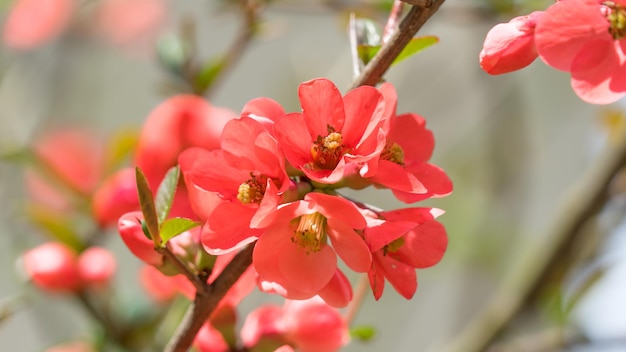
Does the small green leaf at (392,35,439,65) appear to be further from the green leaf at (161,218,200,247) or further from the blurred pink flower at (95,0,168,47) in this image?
the blurred pink flower at (95,0,168,47)

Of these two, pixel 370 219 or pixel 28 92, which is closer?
pixel 370 219

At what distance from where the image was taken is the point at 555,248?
1.28 metres

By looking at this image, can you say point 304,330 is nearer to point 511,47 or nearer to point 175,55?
point 511,47

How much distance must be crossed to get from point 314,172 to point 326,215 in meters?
0.03

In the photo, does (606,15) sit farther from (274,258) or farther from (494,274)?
(494,274)

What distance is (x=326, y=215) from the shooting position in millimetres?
437

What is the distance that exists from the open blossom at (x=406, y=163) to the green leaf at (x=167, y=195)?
0.12 m

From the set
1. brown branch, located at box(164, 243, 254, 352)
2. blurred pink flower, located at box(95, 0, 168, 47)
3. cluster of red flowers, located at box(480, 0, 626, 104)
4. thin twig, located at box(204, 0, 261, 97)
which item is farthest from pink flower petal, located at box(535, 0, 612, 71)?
blurred pink flower, located at box(95, 0, 168, 47)

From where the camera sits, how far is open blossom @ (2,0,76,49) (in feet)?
6.20

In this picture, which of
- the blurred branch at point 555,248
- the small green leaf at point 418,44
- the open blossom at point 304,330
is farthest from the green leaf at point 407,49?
the blurred branch at point 555,248

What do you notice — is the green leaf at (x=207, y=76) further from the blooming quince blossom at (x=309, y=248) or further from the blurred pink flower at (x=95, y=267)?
the blooming quince blossom at (x=309, y=248)

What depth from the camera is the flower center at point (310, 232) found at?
18.2 inches

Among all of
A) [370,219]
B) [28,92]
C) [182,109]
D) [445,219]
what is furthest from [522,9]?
[28,92]

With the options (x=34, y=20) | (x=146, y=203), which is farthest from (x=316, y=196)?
(x=34, y=20)
